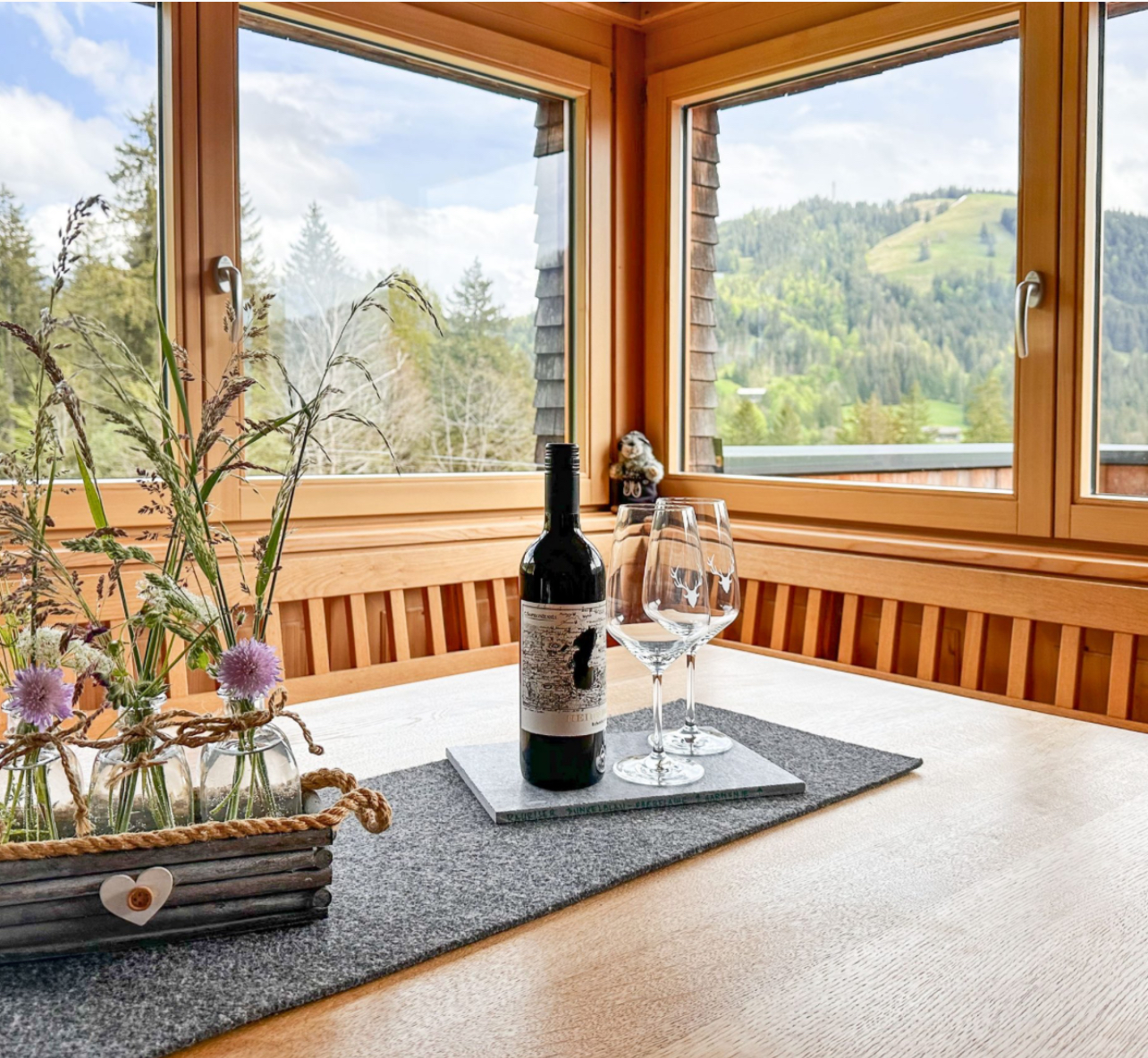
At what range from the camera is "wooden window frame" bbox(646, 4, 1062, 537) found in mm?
2039

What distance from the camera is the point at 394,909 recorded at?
73cm

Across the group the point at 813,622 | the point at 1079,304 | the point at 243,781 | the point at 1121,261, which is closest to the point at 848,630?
the point at 813,622

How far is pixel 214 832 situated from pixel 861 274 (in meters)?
2.12

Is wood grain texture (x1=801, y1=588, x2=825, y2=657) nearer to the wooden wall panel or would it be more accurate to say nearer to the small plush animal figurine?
the wooden wall panel

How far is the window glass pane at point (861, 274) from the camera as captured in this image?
218 centimetres

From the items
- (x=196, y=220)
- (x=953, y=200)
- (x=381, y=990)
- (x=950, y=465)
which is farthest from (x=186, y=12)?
(x=381, y=990)

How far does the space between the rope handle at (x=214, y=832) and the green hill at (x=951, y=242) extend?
6.13 feet

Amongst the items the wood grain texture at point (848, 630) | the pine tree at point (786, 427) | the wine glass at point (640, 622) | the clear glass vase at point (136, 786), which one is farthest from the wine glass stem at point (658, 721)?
the pine tree at point (786, 427)

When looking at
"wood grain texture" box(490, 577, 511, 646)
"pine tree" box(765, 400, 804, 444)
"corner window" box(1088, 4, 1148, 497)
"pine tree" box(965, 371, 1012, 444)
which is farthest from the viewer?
"pine tree" box(765, 400, 804, 444)

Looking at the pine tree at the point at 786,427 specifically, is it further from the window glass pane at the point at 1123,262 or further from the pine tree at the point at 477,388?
the window glass pane at the point at 1123,262

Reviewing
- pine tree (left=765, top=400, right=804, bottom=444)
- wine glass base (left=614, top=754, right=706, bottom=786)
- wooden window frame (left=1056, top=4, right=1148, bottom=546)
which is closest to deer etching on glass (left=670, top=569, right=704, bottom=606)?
wine glass base (left=614, top=754, right=706, bottom=786)

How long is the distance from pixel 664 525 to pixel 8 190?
1.56m

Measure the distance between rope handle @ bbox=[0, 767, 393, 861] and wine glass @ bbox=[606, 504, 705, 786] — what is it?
31cm

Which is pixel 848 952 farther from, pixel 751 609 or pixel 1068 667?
pixel 751 609
